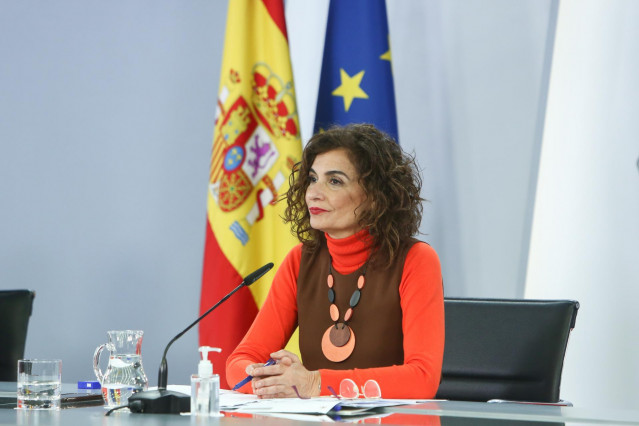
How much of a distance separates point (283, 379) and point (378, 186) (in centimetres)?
73

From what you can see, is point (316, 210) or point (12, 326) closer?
point (316, 210)

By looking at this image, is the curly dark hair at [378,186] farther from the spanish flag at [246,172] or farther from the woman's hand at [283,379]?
the spanish flag at [246,172]

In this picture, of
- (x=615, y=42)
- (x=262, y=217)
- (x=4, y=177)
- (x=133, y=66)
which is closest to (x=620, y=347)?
(x=615, y=42)

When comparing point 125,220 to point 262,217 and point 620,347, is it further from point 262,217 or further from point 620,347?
point 620,347

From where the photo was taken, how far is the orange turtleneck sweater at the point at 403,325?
1.84m

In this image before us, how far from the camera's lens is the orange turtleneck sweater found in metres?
1.84

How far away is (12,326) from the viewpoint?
2.32 metres

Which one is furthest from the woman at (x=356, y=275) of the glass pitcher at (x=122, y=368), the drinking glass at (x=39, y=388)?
the drinking glass at (x=39, y=388)

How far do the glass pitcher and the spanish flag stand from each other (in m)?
1.64

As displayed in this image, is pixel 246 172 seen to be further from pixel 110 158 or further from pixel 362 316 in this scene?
pixel 362 316

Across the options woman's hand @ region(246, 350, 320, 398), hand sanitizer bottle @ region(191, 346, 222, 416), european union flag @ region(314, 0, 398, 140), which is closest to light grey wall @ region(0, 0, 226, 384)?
european union flag @ region(314, 0, 398, 140)

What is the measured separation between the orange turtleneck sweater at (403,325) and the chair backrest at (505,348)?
11 centimetres

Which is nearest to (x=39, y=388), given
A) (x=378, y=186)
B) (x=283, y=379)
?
(x=283, y=379)

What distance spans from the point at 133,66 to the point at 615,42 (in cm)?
211
